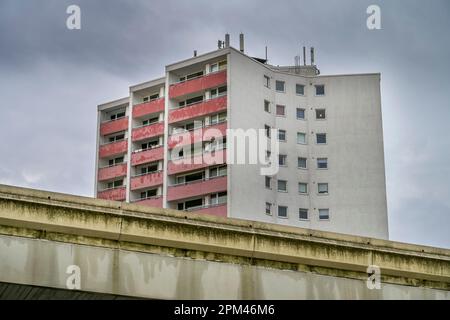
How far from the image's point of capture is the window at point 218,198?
72.1m

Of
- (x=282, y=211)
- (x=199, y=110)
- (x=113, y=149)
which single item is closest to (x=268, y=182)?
(x=282, y=211)


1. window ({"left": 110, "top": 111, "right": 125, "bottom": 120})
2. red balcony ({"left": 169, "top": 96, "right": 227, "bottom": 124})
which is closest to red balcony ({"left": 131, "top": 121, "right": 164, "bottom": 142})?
red balcony ({"left": 169, "top": 96, "right": 227, "bottom": 124})

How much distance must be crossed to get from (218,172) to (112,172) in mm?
16074

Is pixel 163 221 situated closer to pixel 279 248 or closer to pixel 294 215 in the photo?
pixel 279 248

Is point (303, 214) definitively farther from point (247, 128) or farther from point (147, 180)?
point (147, 180)

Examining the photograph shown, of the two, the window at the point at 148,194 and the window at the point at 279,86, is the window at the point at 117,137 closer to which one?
the window at the point at 148,194

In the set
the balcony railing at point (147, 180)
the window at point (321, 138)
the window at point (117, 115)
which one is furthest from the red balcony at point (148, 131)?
the window at point (321, 138)

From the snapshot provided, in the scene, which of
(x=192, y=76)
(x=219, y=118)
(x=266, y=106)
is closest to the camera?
(x=219, y=118)

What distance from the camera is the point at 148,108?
82.5 metres

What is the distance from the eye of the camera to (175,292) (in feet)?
55.8

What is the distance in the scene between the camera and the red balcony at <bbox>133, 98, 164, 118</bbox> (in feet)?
267

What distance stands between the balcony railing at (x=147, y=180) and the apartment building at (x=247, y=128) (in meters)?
0.10
